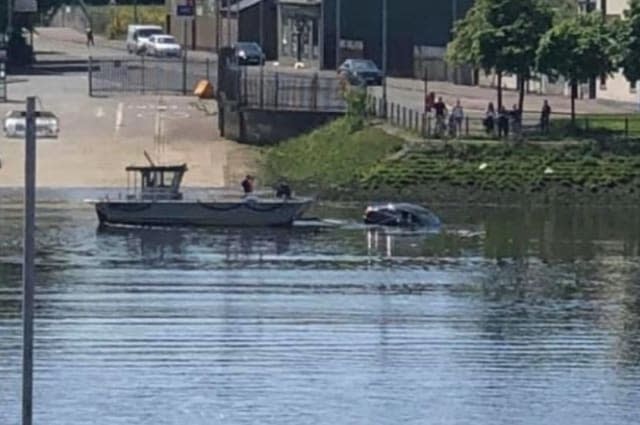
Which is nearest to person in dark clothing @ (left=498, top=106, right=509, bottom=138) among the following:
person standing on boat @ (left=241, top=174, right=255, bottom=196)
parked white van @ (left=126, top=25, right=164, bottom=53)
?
person standing on boat @ (left=241, top=174, right=255, bottom=196)

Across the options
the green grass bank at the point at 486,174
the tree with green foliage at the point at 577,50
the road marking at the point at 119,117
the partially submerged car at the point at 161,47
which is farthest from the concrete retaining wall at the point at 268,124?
the partially submerged car at the point at 161,47

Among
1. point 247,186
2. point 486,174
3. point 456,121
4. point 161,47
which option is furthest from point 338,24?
point 247,186

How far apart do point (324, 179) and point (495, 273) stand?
18.9 m

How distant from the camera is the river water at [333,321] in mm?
41062

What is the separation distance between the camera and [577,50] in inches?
3125

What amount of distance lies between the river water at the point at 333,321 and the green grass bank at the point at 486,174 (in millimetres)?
1906

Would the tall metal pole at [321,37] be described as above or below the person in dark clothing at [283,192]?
above

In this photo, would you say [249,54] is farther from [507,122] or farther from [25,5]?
[25,5]

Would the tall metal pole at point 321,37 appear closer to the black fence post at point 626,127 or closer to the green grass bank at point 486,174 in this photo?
the black fence post at point 626,127

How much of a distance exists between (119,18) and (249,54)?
4172 cm

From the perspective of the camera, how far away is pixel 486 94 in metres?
97.4

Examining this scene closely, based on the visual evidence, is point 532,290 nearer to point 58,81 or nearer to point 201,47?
point 58,81

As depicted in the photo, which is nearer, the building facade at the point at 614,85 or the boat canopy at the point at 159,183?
the boat canopy at the point at 159,183

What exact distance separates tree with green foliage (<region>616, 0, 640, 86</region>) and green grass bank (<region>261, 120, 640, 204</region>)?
280 centimetres
